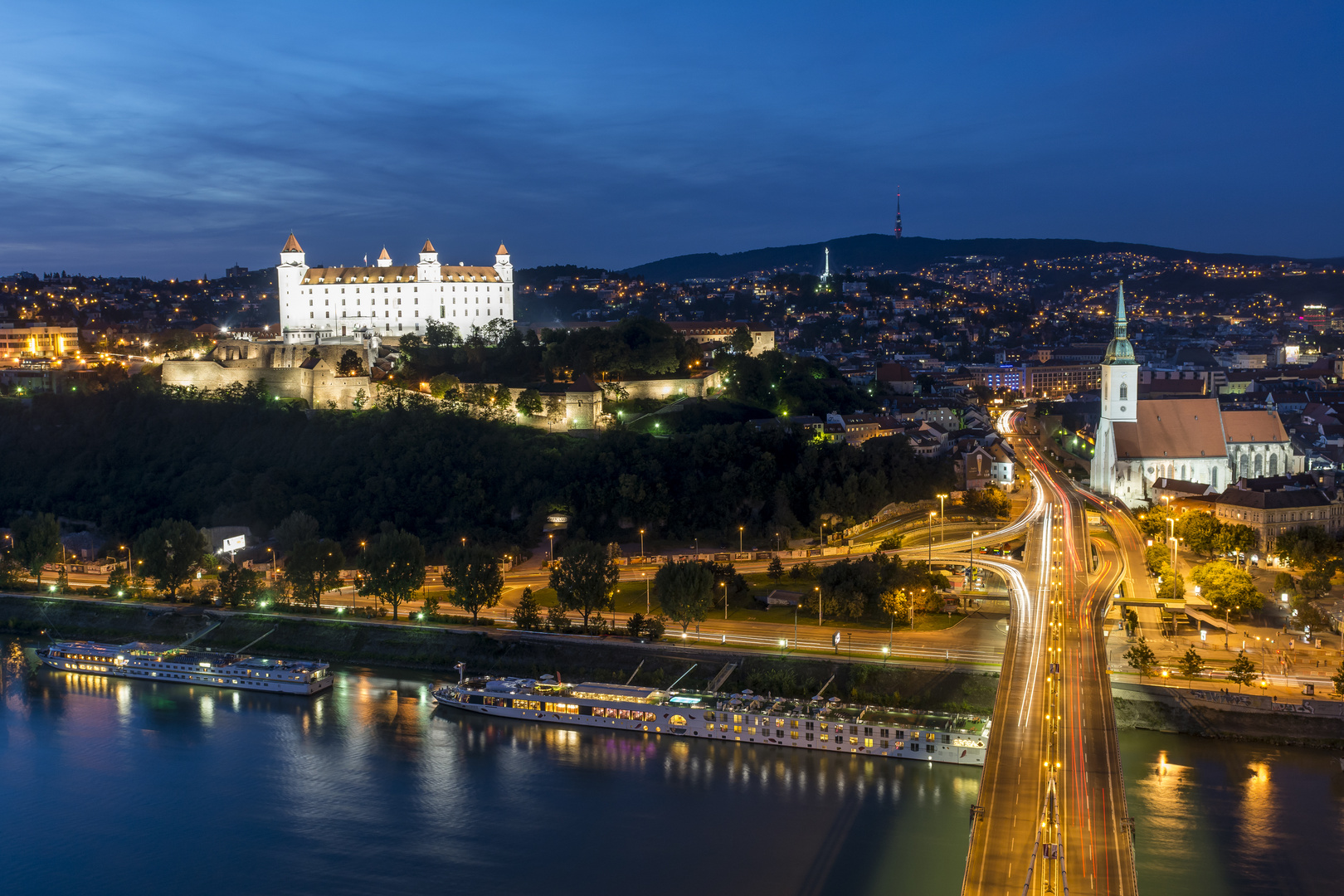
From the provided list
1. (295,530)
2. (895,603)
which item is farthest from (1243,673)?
(295,530)

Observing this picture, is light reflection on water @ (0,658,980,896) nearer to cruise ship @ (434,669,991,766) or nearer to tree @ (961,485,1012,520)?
cruise ship @ (434,669,991,766)

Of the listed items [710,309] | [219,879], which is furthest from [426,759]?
[710,309]

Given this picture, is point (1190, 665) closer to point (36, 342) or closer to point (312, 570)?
point (312, 570)

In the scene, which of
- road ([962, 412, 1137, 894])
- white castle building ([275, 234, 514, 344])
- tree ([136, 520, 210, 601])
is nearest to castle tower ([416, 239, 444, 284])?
white castle building ([275, 234, 514, 344])

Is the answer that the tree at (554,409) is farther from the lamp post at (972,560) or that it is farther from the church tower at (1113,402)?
the church tower at (1113,402)

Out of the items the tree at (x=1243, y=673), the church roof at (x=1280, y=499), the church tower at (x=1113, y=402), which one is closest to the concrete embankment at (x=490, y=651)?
the tree at (x=1243, y=673)

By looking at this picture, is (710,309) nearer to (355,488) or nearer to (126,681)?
(355,488)
